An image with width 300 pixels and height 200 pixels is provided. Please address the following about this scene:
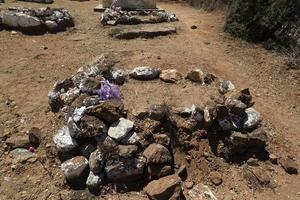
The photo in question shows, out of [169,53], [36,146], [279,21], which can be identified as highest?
[279,21]

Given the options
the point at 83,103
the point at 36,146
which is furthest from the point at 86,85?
the point at 36,146

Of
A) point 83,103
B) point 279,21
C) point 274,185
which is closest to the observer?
point 274,185

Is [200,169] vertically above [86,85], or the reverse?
[86,85]

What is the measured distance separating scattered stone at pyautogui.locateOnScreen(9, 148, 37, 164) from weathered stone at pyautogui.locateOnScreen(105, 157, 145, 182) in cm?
109

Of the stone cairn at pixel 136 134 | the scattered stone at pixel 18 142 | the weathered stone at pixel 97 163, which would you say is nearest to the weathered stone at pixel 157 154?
the stone cairn at pixel 136 134

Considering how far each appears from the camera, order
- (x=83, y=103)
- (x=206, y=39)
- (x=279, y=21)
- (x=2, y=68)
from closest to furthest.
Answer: (x=83, y=103) < (x=2, y=68) < (x=279, y=21) < (x=206, y=39)

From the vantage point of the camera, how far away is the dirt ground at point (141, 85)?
16.1 feet

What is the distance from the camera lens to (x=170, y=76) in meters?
6.08

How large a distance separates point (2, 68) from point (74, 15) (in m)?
2.90

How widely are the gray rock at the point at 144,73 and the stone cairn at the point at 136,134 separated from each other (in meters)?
0.59

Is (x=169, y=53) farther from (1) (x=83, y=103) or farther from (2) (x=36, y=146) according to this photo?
(2) (x=36, y=146)

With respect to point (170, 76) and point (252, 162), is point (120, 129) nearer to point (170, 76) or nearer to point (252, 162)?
point (170, 76)

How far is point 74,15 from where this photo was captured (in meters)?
9.52

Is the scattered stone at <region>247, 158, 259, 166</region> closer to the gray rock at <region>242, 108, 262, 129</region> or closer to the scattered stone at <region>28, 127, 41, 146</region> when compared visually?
the gray rock at <region>242, 108, 262, 129</region>
